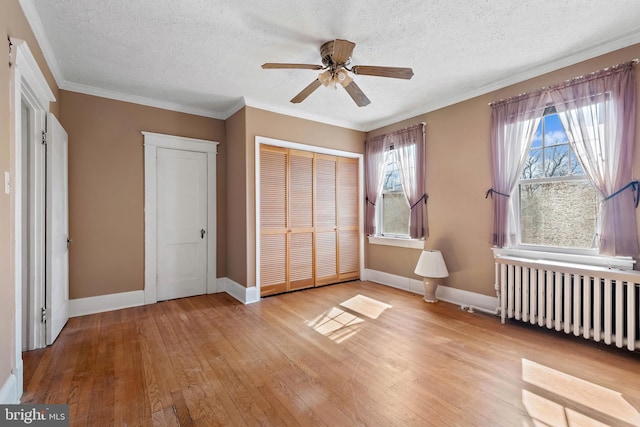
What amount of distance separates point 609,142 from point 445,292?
228 cm

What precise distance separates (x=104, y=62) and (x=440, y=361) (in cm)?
413

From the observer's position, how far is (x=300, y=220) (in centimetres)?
436

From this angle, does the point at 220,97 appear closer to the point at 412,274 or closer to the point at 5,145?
the point at 5,145

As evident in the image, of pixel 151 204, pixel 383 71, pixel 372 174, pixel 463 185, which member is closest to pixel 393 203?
pixel 372 174

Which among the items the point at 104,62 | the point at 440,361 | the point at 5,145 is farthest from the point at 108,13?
the point at 440,361

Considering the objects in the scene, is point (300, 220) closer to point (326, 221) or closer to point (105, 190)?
point (326, 221)

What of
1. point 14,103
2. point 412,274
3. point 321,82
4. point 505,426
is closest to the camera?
point 505,426

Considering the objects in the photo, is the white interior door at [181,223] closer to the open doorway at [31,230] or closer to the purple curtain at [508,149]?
the open doorway at [31,230]

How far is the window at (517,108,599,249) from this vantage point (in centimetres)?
275

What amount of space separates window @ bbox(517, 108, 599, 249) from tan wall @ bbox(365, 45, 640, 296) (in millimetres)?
378

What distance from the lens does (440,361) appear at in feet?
7.58

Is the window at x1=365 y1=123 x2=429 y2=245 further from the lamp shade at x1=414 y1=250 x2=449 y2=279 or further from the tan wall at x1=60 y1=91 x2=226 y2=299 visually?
the tan wall at x1=60 y1=91 x2=226 y2=299

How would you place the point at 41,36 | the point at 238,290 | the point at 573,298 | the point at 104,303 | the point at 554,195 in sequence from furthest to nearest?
the point at 238,290
the point at 104,303
the point at 554,195
the point at 573,298
the point at 41,36

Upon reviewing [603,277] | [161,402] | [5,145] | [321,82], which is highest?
[321,82]
